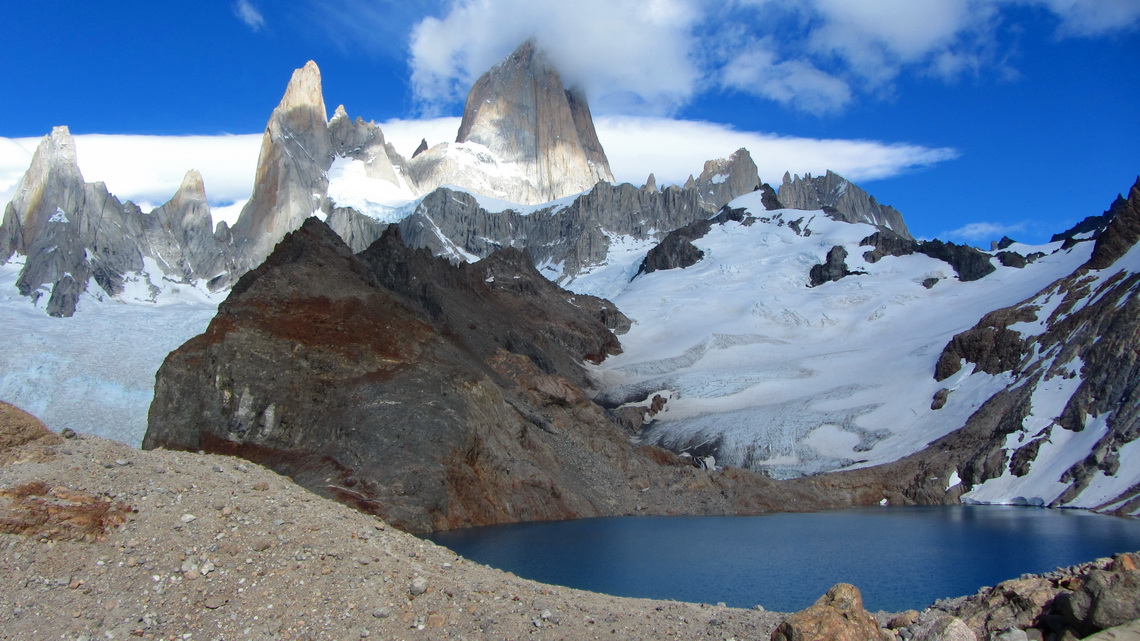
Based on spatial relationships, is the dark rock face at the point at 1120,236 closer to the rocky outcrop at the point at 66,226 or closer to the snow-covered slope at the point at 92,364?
the snow-covered slope at the point at 92,364

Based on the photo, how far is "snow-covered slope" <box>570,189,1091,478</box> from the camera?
7931 centimetres

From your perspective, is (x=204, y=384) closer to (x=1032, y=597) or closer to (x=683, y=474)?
(x=683, y=474)

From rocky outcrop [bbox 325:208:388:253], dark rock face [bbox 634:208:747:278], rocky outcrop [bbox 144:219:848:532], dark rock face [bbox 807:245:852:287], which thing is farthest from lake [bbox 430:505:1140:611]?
rocky outcrop [bbox 325:208:388:253]

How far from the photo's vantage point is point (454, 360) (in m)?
54.8

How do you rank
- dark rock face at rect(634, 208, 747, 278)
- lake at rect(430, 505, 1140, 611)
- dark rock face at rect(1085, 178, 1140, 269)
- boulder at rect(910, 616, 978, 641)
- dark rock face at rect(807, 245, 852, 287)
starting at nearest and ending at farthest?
boulder at rect(910, 616, 978, 641) < lake at rect(430, 505, 1140, 611) < dark rock face at rect(1085, 178, 1140, 269) < dark rock face at rect(807, 245, 852, 287) < dark rock face at rect(634, 208, 747, 278)

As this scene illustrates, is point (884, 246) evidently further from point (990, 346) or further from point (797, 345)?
point (990, 346)

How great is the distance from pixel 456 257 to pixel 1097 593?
601 feet

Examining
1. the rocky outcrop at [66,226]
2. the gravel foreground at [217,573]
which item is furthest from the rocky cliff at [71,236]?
the gravel foreground at [217,573]

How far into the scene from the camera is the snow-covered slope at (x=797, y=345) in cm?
7931

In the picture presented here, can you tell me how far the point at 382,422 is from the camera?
44.0 meters

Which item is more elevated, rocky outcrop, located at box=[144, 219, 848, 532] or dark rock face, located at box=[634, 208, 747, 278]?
dark rock face, located at box=[634, 208, 747, 278]

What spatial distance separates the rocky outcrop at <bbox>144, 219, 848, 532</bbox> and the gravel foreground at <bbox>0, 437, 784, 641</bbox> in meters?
23.7

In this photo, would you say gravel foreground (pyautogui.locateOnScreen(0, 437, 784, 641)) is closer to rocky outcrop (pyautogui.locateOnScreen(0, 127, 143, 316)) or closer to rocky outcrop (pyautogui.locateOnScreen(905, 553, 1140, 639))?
rocky outcrop (pyautogui.locateOnScreen(905, 553, 1140, 639))

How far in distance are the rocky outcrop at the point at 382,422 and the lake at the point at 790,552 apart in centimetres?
268
